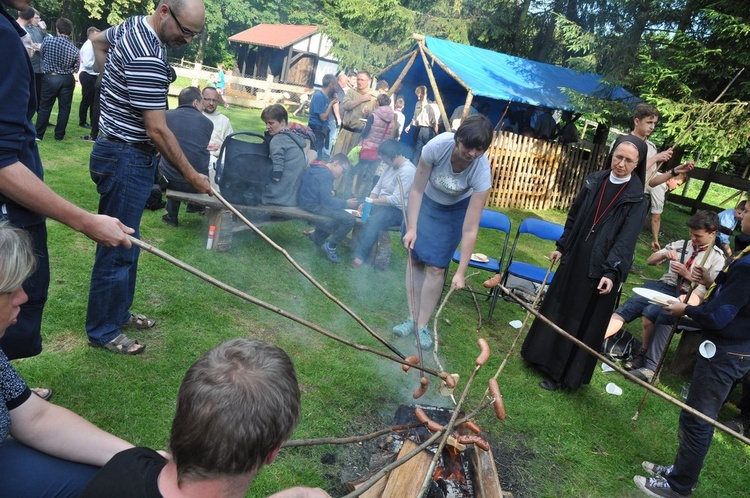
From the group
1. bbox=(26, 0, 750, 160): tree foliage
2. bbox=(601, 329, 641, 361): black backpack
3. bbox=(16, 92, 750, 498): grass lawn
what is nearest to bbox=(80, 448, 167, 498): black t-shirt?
bbox=(16, 92, 750, 498): grass lawn

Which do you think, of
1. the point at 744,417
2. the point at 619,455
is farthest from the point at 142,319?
the point at 744,417

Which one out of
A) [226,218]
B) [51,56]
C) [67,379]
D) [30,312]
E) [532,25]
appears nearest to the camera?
[30,312]

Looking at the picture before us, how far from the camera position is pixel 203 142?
6105 mm

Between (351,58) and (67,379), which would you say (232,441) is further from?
(351,58)

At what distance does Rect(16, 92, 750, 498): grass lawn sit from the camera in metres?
3.28

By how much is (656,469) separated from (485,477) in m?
1.90

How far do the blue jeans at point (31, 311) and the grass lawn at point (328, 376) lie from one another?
0.73 metres

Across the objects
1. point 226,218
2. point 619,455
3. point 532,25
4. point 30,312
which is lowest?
point 619,455

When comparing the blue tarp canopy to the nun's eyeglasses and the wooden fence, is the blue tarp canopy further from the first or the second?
the nun's eyeglasses

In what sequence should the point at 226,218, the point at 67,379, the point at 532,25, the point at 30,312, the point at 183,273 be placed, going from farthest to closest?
1. the point at 532,25
2. the point at 226,218
3. the point at 183,273
4. the point at 67,379
5. the point at 30,312

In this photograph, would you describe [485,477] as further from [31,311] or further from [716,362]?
[31,311]

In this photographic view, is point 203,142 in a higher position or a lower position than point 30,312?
higher

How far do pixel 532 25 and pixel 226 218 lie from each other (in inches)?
823

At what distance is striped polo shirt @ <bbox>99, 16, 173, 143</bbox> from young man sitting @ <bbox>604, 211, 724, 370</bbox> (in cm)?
454
